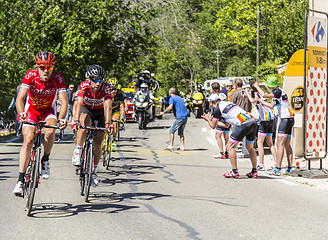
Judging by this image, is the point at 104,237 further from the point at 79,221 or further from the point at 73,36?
the point at 73,36

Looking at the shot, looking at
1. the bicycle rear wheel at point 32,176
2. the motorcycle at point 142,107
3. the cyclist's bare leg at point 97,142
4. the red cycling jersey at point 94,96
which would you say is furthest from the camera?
the motorcycle at point 142,107

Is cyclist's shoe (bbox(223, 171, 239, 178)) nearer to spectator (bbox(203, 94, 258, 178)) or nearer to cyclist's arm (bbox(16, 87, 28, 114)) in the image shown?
spectator (bbox(203, 94, 258, 178))

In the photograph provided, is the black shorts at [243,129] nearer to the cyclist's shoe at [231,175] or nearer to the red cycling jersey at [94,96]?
the cyclist's shoe at [231,175]

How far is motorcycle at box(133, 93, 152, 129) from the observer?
2842 cm

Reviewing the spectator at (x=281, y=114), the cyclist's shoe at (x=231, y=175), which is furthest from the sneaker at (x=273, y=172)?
the cyclist's shoe at (x=231, y=175)

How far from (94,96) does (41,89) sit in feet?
5.68

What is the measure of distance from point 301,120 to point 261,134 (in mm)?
1449

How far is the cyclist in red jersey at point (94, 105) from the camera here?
968cm

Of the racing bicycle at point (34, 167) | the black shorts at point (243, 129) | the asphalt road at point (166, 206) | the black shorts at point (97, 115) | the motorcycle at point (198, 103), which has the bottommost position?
the asphalt road at point (166, 206)

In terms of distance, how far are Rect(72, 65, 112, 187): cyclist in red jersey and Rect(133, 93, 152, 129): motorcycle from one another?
58.4 ft

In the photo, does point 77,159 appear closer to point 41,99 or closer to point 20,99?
point 41,99

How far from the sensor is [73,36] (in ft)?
121

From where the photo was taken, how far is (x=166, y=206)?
28.8 ft

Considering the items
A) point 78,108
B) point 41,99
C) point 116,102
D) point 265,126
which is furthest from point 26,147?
point 116,102
